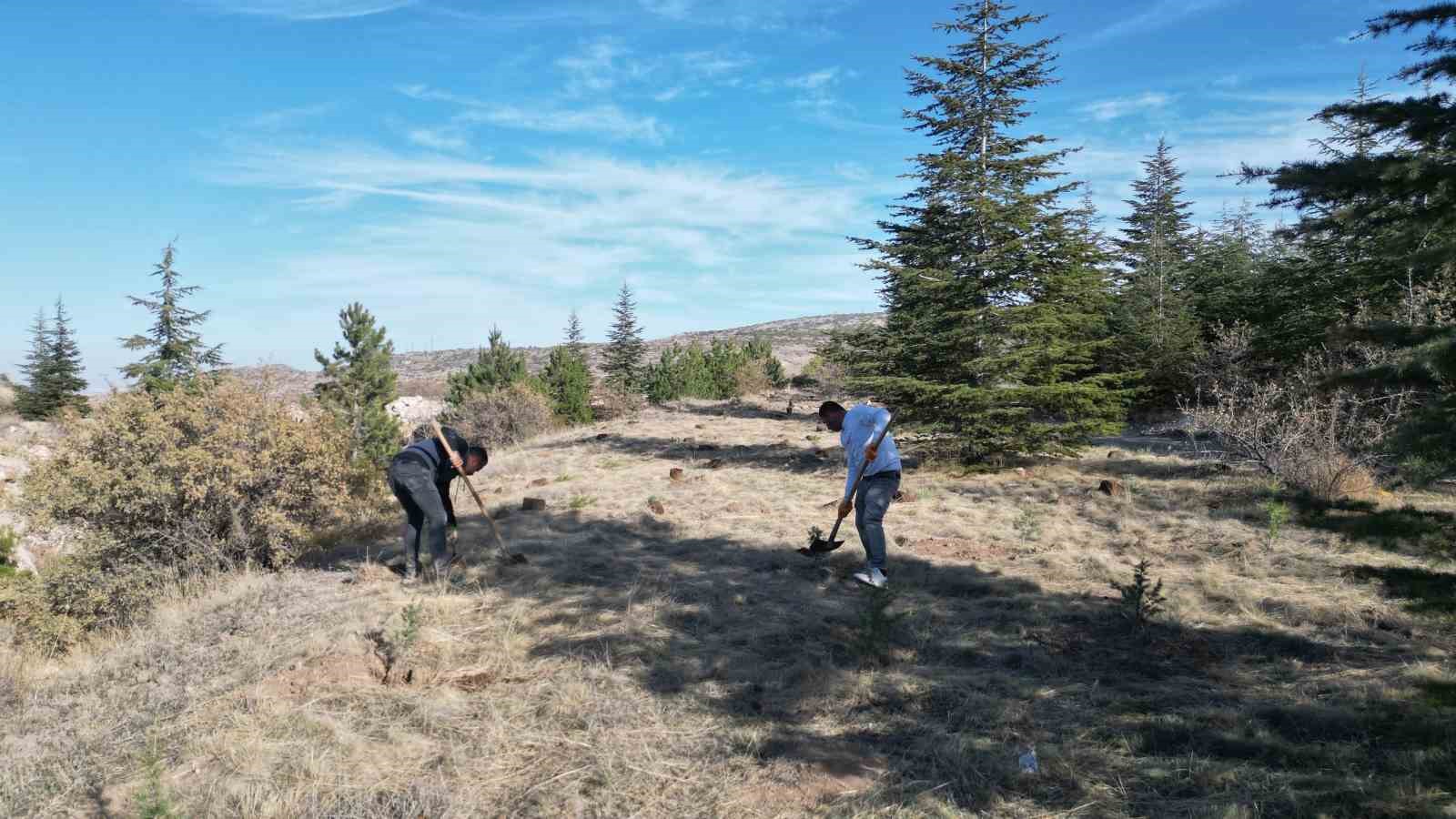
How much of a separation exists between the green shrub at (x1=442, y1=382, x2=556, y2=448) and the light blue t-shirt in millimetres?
18138

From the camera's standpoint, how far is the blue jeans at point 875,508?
21.1ft

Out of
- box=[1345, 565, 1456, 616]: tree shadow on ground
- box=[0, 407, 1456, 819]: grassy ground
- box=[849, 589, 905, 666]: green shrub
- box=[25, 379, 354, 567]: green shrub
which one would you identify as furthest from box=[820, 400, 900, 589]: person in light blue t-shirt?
box=[25, 379, 354, 567]: green shrub

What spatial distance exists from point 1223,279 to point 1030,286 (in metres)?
13.8

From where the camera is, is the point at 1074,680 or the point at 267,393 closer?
the point at 1074,680

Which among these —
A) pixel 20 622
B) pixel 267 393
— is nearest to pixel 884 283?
pixel 267 393

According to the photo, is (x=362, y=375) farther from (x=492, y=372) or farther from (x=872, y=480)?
(x=872, y=480)

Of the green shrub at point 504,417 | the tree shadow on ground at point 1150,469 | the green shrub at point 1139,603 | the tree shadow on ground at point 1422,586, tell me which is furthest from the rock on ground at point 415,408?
the tree shadow on ground at point 1422,586

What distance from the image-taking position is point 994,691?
469cm

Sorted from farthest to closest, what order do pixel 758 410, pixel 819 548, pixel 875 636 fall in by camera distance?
pixel 758 410
pixel 819 548
pixel 875 636

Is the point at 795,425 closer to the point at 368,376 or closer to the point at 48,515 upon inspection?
the point at 48,515

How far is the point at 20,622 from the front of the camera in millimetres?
7598

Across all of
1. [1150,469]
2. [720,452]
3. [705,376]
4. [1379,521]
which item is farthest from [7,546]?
[705,376]

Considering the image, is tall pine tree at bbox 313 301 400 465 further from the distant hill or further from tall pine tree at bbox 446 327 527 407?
the distant hill

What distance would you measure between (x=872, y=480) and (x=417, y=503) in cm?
431
